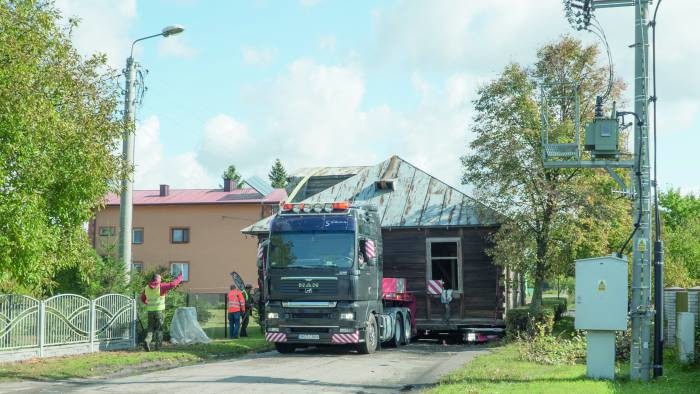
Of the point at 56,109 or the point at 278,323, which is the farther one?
the point at 278,323

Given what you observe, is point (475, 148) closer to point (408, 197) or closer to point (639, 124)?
point (408, 197)

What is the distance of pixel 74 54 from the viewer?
57.0 feet

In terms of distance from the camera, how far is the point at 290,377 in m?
15.4

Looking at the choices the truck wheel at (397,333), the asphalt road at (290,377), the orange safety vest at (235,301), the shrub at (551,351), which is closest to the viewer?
the asphalt road at (290,377)

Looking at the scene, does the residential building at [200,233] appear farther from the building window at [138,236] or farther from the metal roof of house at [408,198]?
the metal roof of house at [408,198]

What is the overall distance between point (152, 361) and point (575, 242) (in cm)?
1360

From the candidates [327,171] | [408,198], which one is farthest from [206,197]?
[408,198]

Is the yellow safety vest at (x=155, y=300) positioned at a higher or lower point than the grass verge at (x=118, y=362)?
higher

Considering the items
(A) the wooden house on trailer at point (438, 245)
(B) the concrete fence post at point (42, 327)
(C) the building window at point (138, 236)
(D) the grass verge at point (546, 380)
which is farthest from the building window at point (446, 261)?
(C) the building window at point (138, 236)

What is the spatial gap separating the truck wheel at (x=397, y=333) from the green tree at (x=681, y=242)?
10.6 metres

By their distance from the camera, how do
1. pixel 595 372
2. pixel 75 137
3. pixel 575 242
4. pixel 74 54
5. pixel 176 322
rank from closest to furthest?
pixel 595 372 < pixel 75 137 < pixel 74 54 < pixel 176 322 < pixel 575 242

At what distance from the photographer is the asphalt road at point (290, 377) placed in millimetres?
13766

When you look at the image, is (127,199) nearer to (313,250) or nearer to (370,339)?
(313,250)

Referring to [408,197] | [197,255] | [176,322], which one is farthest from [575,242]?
[197,255]
